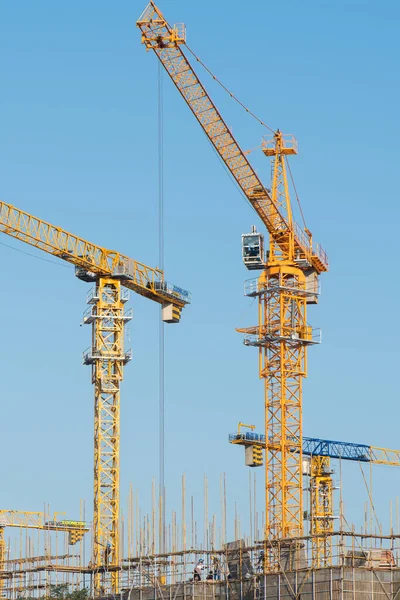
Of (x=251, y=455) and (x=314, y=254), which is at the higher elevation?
(x=314, y=254)

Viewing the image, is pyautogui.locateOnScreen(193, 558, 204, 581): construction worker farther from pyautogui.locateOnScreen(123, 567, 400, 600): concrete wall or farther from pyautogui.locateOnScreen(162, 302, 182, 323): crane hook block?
pyautogui.locateOnScreen(162, 302, 182, 323): crane hook block

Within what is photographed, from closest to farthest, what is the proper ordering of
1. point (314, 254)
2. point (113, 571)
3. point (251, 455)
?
1. point (113, 571)
2. point (314, 254)
3. point (251, 455)

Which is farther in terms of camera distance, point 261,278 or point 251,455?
point 251,455

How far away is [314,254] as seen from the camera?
94750mm

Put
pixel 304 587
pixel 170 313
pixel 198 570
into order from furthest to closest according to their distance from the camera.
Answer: pixel 170 313
pixel 198 570
pixel 304 587

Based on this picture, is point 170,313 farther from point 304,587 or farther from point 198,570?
point 304,587

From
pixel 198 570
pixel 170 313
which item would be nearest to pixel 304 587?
pixel 198 570

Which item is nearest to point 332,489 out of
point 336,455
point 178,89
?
point 336,455

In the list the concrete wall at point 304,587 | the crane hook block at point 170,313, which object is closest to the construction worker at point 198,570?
the concrete wall at point 304,587

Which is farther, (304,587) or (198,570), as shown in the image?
(198,570)

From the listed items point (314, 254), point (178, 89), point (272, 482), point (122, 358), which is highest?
point (178, 89)

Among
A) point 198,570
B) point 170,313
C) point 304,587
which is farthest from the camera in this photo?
point 170,313

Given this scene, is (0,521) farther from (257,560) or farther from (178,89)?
(257,560)

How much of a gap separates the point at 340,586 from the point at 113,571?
20.7 metres
